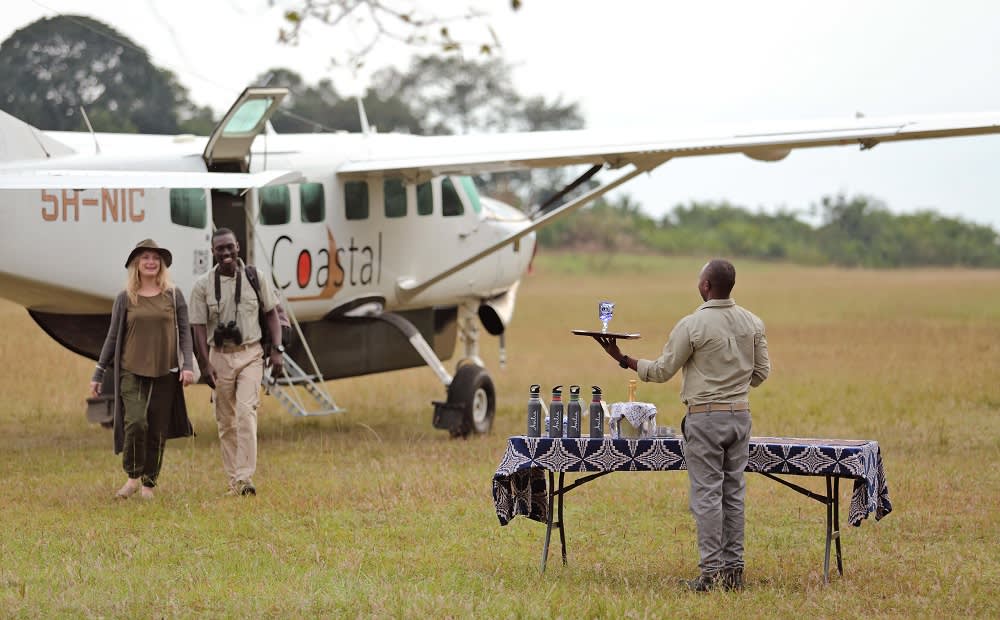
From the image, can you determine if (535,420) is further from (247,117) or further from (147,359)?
(247,117)

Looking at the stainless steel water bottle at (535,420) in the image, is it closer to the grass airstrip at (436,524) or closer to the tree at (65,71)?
the grass airstrip at (436,524)

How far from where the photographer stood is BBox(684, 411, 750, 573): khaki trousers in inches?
255

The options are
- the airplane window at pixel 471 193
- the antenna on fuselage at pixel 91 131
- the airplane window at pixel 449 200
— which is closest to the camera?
the antenna on fuselage at pixel 91 131

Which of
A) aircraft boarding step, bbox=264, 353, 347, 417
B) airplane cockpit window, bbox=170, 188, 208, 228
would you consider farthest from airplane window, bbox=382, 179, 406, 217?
airplane cockpit window, bbox=170, 188, 208, 228

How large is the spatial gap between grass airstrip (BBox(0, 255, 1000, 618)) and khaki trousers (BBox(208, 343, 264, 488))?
29 centimetres

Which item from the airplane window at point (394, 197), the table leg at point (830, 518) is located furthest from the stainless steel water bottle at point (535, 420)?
the airplane window at point (394, 197)

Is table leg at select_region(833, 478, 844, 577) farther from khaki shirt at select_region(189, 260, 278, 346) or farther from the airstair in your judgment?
the airstair

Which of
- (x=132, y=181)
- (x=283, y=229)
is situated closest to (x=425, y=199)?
(x=283, y=229)

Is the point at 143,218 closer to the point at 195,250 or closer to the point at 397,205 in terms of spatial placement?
the point at 195,250

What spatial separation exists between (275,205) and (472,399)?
91.9 inches

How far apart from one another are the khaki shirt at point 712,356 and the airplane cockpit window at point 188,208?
5.46 metres

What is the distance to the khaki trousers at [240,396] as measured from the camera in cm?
922

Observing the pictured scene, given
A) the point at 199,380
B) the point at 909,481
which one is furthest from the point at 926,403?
the point at 199,380

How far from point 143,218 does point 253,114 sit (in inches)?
43.9
